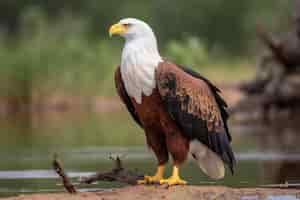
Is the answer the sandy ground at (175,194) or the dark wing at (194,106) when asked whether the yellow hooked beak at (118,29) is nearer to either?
the dark wing at (194,106)

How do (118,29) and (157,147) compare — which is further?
(157,147)

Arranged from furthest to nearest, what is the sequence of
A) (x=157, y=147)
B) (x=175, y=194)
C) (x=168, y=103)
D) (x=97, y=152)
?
1. (x=97, y=152)
2. (x=157, y=147)
3. (x=168, y=103)
4. (x=175, y=194)

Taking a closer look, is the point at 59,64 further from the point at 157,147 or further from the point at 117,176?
the point at 117,176

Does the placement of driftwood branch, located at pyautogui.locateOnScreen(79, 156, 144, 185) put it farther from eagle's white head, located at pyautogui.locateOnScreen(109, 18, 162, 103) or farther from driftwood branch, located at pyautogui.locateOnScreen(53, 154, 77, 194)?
eagle's white head, located at pyautogui.locateOnScreen(109, 18, 162, 103)

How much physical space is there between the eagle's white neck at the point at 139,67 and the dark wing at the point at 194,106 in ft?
0.30

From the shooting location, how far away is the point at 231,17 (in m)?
54.4

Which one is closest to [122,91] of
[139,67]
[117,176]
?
[139,67]

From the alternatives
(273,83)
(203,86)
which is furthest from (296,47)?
(203,86)

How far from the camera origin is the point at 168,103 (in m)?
11.2

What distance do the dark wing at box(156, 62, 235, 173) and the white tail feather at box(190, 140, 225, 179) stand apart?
0.12 metres

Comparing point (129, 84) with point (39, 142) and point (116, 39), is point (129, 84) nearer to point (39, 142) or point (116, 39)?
point (39, 142)

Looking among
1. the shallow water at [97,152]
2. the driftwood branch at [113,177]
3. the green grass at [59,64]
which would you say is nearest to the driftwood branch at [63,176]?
the driftwood branch at [113,177]

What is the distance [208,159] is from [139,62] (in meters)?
1.36

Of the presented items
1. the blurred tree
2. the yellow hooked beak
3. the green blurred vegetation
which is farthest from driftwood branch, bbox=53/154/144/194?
the blurred tree
